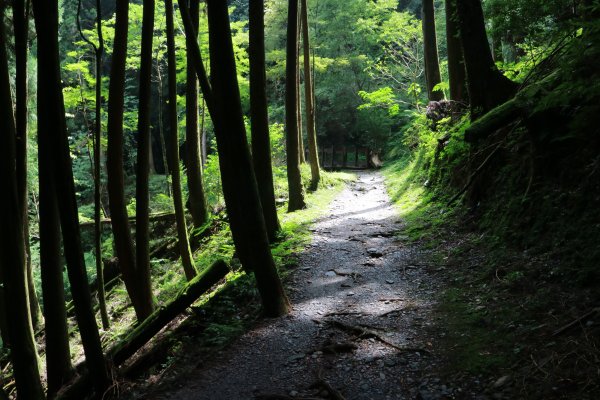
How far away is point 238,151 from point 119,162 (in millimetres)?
3256

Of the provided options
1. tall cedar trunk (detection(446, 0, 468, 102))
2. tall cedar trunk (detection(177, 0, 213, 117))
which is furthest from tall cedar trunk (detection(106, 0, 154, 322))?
tall cedar trunk (detection(446, 0, 468, 102))

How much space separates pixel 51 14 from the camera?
191 inches

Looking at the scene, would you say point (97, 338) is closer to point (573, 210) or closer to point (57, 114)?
point (57, 114)

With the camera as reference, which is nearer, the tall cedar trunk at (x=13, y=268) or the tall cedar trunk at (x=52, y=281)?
the tall cedar trunk at (x=13, y=268)

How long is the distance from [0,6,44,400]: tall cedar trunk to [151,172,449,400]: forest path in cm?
145

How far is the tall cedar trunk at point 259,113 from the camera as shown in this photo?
1012 centimetres

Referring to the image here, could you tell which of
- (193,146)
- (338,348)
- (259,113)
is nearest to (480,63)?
(259,113)

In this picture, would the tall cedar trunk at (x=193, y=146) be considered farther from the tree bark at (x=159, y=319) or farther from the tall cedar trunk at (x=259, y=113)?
the tree bark at (x=159, y=319)

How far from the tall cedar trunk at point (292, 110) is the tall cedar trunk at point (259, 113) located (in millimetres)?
2896

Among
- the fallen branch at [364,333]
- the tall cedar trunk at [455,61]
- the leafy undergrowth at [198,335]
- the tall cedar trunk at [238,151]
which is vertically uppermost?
the tall cedar trunk at [455,61]

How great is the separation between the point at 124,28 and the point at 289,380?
21.6 feet

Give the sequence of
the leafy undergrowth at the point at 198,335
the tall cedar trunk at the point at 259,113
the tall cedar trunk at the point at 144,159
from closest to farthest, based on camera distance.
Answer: the leafy undergrowth at the point at 198,335 → the tall cedar trunk at the point at 144,159 → the tall cedar trunk at the point at 259,113

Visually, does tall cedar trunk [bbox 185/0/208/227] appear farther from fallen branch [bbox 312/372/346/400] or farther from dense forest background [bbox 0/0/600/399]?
fallen branch [bbox 312/372/346/400]

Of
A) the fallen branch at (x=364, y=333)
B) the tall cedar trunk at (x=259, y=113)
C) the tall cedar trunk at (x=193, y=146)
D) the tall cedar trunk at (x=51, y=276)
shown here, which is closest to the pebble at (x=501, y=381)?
the fallen branch at (x=364, y=333)
